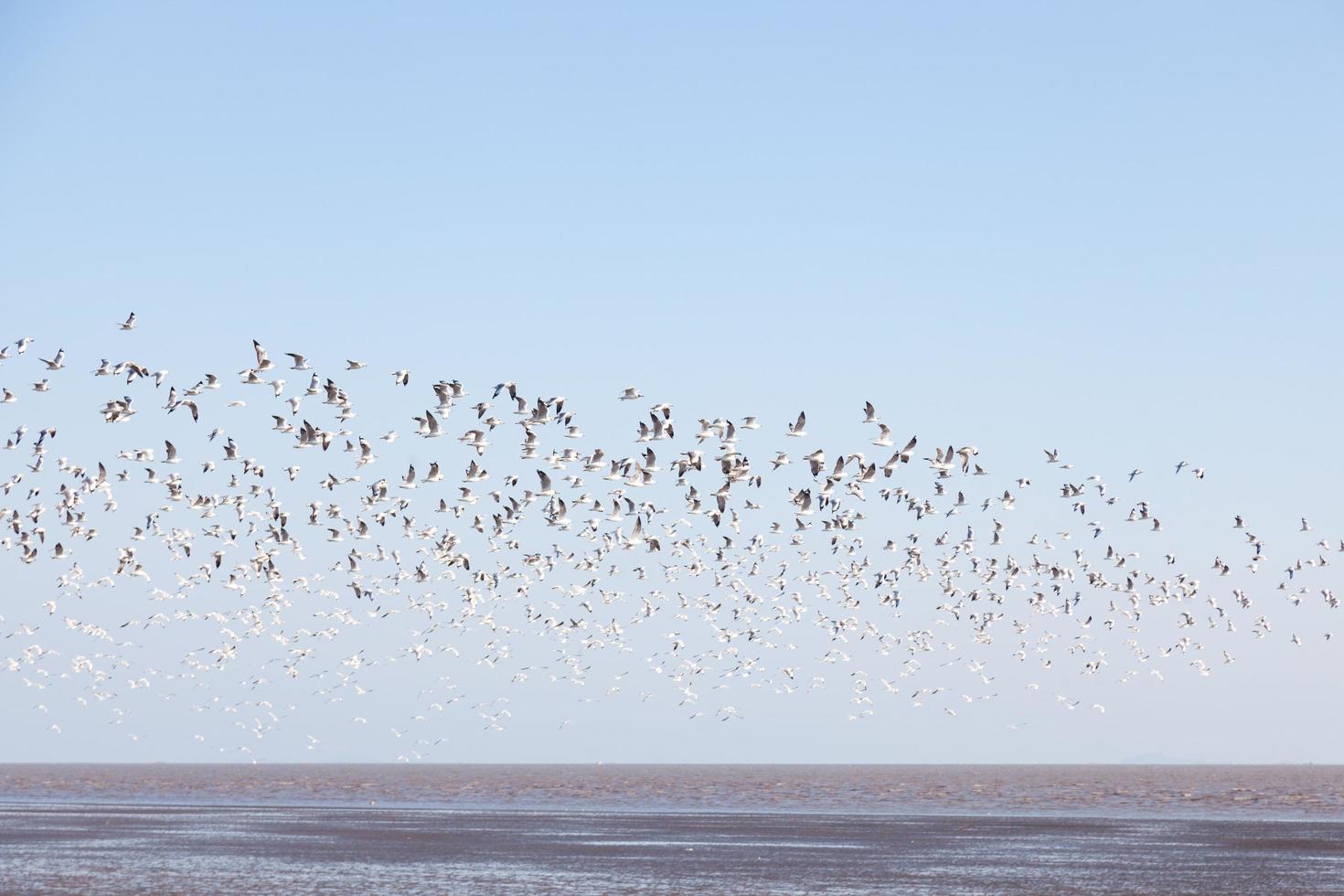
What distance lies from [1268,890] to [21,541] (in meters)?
42.7

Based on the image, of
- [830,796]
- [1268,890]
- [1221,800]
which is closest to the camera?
[1268,890]

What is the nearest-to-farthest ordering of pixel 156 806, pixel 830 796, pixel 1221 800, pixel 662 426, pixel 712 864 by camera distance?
pixel 712 864 → pixel 662 426 → pixel 156 806 → pixel 1221 800 → pixel 830 796

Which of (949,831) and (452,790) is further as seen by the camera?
(452,790)

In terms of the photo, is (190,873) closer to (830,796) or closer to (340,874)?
(340,874)

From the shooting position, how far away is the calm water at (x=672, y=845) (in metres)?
38.4

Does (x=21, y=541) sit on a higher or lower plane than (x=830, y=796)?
higher

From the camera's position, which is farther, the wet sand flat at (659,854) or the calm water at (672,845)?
the calm water at (672,845)

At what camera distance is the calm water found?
38375 millimetres

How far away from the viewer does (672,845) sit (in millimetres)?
51125

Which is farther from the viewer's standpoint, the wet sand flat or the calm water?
the calm water

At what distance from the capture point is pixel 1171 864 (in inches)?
1740

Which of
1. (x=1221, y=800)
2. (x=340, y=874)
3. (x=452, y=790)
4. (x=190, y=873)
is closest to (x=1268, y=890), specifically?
(x=340, y=874)

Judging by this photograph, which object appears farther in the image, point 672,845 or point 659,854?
point 672,845

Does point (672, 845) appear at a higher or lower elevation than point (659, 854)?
lower
